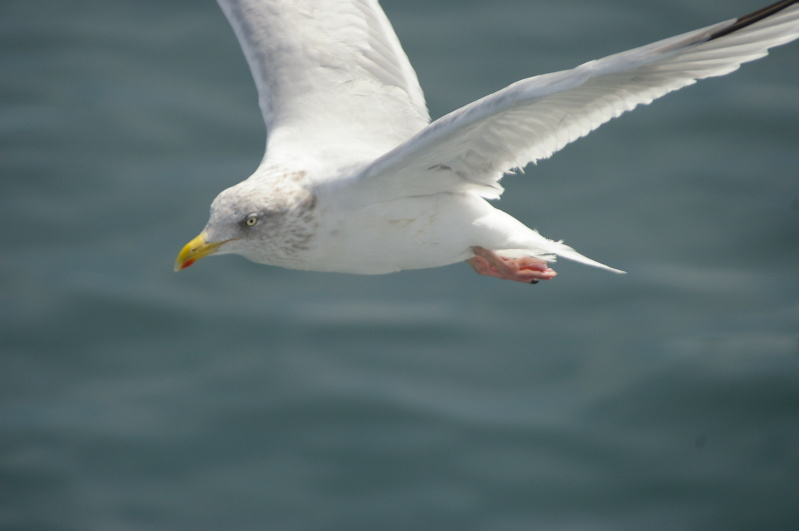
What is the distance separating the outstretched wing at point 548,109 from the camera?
369 cm

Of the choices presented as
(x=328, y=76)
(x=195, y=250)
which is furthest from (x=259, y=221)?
(x=328, y=76)

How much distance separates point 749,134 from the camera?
9883 millimetres

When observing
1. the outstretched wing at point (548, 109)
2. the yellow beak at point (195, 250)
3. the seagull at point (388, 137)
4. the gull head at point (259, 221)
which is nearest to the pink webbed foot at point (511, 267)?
the seagull at point (388, 137)

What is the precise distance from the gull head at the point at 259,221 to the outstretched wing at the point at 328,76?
0.44m

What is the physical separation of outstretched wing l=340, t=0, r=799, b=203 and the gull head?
223mm

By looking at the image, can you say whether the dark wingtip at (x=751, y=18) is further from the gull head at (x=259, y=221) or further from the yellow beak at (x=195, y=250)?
the yellow beak at (x=195, y=250)

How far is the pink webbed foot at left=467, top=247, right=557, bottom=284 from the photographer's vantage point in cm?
520

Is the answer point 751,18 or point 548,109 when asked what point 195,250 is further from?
Result: point 751,18

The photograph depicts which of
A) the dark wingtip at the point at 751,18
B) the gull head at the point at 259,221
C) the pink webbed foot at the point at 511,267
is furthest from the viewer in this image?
the pink webbed foot at the point at 511,267

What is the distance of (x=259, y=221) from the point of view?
4586 mm

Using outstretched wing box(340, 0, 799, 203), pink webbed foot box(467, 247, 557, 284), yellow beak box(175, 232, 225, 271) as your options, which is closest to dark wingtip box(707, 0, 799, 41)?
outstretched wing box(340, 0, 799, 203)

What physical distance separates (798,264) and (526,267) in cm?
496

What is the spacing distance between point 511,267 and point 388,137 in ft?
2.99

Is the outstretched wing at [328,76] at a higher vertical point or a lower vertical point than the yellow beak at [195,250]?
→ higher
